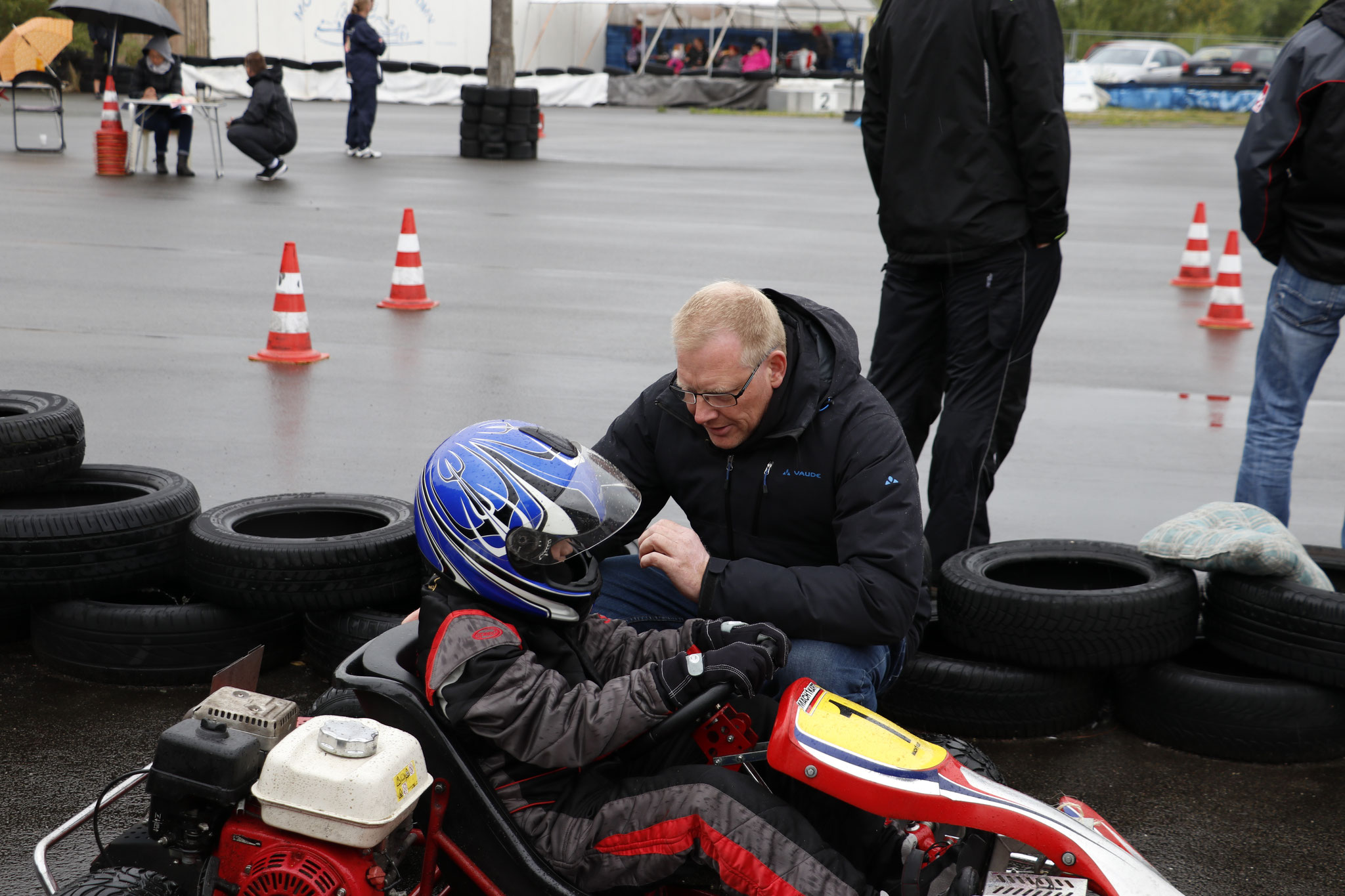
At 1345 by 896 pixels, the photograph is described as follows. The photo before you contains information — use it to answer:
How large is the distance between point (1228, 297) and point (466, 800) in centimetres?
924

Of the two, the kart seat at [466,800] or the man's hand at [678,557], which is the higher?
the man's hand at [678,557]

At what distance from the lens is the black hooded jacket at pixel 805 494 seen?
3.17 m

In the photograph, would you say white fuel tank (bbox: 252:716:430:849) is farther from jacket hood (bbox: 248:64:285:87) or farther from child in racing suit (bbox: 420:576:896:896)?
jacket hood (bbox: 248:64:285:87)

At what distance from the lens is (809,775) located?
2627 millimetres

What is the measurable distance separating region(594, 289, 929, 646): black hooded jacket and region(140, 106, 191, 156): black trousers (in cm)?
1577

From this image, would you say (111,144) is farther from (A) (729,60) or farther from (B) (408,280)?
(A) (729,60)

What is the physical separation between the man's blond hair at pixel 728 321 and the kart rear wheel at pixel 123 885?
1.57 meters

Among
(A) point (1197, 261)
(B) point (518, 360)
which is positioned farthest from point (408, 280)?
(A) point (1197, 261)

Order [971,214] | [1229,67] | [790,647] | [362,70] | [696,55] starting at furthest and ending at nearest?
[696,55]
[1229,67]
[362,70]
[971,214]
[790,647]

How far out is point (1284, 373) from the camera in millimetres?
4965

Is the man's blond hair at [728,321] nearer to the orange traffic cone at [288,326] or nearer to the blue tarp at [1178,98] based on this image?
the orange traffic cone at [288,326]

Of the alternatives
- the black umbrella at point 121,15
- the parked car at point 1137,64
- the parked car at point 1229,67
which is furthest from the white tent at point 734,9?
the black umbrella at point 121,15

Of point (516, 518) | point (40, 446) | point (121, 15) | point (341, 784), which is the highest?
point (121, 15)

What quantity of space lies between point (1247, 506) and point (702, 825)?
7.65 feet
